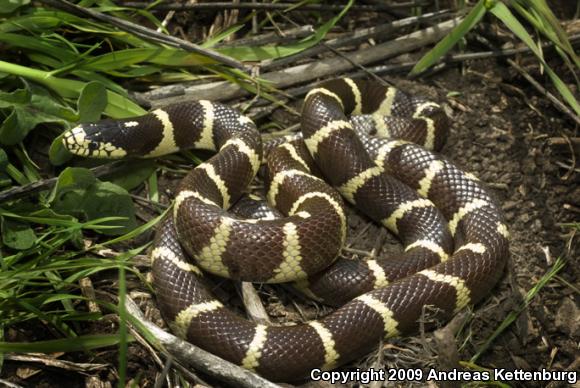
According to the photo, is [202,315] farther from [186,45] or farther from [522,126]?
[522,126]

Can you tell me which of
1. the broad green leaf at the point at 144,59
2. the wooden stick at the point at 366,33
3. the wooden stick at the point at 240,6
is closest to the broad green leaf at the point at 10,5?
the broad green leaf at the point at 144,59

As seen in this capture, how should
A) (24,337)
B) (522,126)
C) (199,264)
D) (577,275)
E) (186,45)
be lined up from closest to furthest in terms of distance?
(24,337), (199,264), (577,275), (186,45), (522,126)

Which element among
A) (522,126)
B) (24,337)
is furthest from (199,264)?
(522,126)

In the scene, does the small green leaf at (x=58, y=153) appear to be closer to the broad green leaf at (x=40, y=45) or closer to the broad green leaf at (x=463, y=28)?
the broad green leaf at (x=40, y=45)

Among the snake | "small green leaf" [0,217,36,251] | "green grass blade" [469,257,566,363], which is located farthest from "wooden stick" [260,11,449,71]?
"small green leaf" [0,217,36,251]

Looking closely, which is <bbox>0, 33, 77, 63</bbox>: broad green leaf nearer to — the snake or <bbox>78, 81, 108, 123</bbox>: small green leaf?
<bbox>78, 81, 108, 123</bbox>: small green leaf
